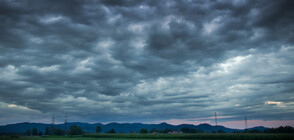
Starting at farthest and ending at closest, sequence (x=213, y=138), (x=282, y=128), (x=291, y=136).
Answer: (x=282, y=128) → (x=213, y=138) → (x=291, y=136)

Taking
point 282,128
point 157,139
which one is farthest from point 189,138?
point 282,128

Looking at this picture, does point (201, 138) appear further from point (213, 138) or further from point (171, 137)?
point (171, 137)

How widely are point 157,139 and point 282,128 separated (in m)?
92.9

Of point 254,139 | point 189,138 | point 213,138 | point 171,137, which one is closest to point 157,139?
point 171,137

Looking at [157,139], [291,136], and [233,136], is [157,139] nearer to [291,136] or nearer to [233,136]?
[233,136]

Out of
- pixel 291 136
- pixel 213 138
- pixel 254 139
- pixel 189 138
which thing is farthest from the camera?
pixel 189 138

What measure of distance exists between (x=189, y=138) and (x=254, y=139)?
109 feet

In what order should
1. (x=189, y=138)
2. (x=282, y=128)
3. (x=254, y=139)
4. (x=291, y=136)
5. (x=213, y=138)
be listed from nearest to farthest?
(x=291, y=136)
(x=254, y=139)
(x=213, y=138)
(x=189, y=138)
(x=282, y=128)

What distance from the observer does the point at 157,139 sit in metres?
113

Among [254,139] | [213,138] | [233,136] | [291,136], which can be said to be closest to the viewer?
[291,136]

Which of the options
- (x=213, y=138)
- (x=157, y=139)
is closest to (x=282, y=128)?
(x=213, y=138)

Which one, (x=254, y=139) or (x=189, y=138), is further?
(x=189, y=138)

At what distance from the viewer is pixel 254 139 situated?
86500 millimetres

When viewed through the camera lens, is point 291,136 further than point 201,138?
No
